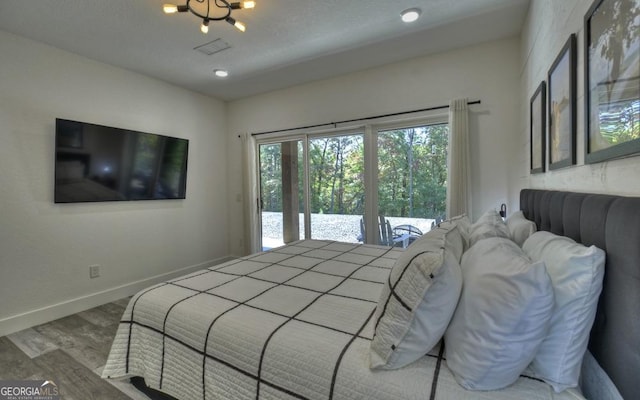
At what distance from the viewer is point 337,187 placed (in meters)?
3.79

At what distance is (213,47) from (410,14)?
6.22 feet

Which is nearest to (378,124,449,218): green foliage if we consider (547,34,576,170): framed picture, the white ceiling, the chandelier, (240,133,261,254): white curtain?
the white ceiling

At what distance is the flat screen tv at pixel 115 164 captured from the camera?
2.75m

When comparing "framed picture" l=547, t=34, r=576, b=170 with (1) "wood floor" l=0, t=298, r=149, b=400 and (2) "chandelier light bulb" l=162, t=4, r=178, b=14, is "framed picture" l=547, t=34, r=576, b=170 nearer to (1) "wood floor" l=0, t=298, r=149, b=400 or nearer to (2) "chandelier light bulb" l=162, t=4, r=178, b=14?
(2) "chandelier light bulb" l=162, t=4, r=178, b=14

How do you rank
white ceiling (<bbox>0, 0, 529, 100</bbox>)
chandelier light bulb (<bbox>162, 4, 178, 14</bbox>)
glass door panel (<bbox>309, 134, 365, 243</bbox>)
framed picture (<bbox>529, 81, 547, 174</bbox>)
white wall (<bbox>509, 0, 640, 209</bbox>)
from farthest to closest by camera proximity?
glass door panel (<bbox>309, 134, 365, 243</bbox>) → white ceiling (<bbox>0, 0, 529, 100</bbox>) → chandelier light bulb (<bbox>162, 4, 178, 14</bbox>) → framed picture (<bbox>529, 81, 547, 174</bbox>) → white wall (<bbox>509, 0, 640, 209</bbox>)

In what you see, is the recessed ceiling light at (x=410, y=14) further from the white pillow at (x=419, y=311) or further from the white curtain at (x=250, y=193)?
the white curtain at (x=250, y=193)

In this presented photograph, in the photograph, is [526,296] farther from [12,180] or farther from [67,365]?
[12,180]

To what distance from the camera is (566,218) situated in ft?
3.81

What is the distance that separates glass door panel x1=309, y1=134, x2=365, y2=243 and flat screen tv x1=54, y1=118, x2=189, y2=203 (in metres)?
1.82

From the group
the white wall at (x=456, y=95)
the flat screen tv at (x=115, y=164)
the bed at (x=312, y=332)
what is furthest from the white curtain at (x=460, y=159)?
the flat screen tv at (x=115, y=164)

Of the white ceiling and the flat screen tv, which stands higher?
the white ceiling

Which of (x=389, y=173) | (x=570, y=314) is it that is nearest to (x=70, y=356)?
(x=570, y=314)

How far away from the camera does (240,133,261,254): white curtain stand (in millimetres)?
4285

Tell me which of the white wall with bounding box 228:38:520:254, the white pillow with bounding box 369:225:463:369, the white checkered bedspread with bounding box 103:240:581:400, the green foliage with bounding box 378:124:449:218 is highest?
the white wall with bounding box 228:38:520:254
